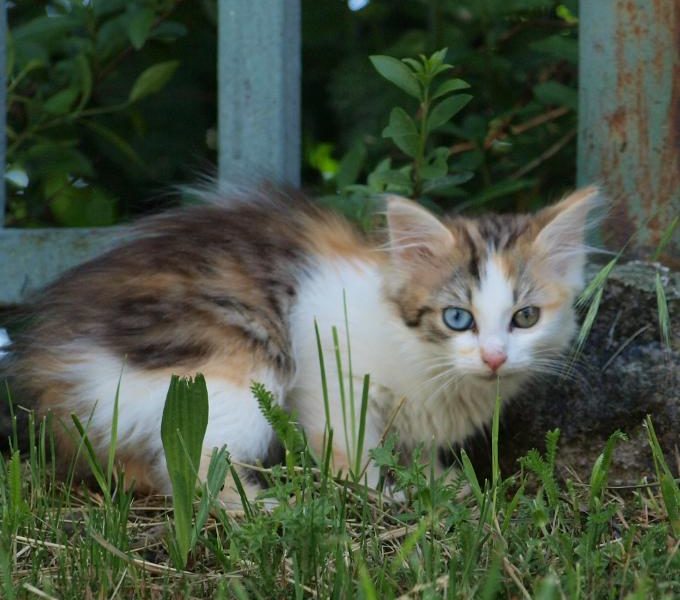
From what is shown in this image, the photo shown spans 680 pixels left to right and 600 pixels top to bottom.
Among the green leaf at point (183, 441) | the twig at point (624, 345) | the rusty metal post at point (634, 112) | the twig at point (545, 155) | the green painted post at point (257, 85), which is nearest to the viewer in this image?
the green leaf at point (183, 441)

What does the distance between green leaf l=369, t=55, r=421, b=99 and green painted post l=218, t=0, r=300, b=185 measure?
283mm

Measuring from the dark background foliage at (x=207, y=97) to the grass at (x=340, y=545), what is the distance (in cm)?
136

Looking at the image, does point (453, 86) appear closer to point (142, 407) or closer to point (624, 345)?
point (624, 345)

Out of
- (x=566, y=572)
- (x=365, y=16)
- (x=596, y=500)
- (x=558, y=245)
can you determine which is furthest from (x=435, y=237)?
(x=365, y=16)

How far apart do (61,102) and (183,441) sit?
1891 mm

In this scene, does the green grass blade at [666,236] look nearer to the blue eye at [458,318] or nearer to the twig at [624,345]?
the twig at [624,345]

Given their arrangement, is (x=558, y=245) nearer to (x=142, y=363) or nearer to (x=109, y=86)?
(x=142, y=363)

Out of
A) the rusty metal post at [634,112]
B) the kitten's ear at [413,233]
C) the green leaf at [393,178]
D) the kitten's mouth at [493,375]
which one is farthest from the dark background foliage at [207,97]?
the kitten's mouth at [493,375]

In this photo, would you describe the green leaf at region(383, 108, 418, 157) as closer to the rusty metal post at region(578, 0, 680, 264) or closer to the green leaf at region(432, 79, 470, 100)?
the green leaf at region(432, 79, 470, 100)

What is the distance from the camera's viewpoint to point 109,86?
391 centimetres

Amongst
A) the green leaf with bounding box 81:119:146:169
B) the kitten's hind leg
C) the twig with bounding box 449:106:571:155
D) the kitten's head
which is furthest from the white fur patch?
the twig with bounding box 449:106:571:155

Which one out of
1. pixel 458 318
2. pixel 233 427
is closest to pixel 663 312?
pixel 458 318

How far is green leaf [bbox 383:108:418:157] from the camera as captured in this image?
2.95m

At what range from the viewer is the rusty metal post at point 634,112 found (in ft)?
9.42
